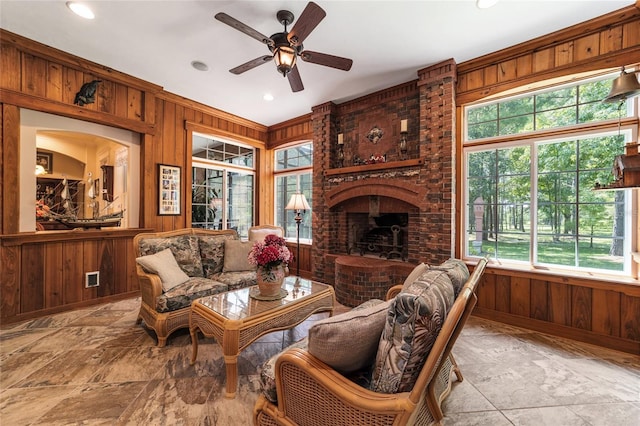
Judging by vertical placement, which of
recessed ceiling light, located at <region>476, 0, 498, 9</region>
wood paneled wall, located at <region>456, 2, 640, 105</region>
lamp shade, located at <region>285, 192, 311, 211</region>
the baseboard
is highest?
recessed ceiling light, located at <region>476, 0, 498, 9</region>

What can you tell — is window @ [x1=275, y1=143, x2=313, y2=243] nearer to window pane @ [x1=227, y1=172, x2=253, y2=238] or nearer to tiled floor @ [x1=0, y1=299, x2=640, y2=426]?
window pane @ [x1=227, y1=172, x2=253, y2=238]

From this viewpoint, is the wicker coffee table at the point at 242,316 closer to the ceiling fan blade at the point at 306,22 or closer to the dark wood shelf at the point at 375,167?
the dark wood shelf at the point at 375,167

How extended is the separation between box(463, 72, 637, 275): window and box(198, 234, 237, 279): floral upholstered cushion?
3151mm

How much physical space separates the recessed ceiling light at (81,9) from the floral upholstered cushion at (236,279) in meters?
2.81

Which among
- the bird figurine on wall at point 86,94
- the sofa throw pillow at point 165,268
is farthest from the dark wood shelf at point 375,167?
the bird figurine on wall at point 86,94

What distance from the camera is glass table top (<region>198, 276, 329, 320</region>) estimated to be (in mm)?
1919

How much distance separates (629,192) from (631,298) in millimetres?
982

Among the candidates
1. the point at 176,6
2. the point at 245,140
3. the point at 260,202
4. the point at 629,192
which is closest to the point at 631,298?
the point at 629,192

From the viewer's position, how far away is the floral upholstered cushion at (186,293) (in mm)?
2328

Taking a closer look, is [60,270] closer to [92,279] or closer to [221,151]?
[92,279]

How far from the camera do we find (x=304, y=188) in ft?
16.8

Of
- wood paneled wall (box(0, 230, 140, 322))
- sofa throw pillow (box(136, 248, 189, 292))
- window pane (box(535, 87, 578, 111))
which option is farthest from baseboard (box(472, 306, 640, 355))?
wood paneled wall (box(0, 230, 140, 322))

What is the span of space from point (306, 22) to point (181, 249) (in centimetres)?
262

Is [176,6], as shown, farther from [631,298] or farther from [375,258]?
[631,298]
